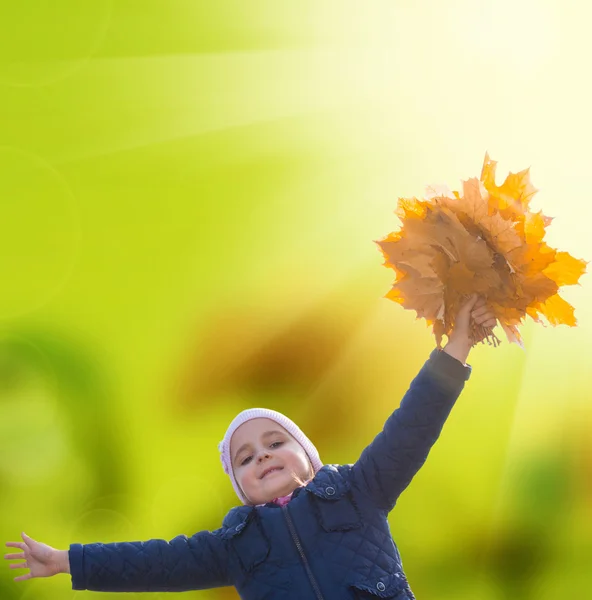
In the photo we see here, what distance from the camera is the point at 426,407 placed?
1.56 metres

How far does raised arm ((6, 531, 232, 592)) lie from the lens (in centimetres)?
156

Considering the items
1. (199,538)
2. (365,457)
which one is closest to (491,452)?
(365,457)

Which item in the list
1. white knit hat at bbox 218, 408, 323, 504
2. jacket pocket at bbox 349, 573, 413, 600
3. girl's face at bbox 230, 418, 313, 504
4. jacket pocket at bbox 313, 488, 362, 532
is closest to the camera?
jacket pocket at bbox 349, 573, 413, 600

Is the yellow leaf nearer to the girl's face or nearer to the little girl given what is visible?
the little girl

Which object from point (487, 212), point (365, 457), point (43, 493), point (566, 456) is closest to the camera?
point (487, 212)

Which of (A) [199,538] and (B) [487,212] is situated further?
(A) [199,538]

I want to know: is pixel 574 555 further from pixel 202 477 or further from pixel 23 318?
pixel 23 318

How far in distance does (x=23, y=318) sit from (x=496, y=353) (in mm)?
1451

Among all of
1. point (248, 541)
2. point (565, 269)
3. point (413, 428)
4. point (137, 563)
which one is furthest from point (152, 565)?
point (565, 269)

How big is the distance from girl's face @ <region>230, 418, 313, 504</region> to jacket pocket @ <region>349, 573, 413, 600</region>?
283 mm

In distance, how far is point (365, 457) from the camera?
165 centimetres

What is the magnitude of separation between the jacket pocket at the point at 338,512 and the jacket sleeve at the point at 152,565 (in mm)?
210

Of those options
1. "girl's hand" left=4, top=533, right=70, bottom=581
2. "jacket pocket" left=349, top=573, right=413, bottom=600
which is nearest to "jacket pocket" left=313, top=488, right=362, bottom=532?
"jacket pocket" left=349, top=573, right=413, bottom=600

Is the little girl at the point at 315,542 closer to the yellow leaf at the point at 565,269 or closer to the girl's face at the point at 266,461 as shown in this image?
the girl's face at the point at 266,461
